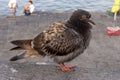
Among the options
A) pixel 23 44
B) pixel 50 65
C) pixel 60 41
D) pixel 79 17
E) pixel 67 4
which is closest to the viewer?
pixel 60 41

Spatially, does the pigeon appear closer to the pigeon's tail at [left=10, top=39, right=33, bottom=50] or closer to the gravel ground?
the pigeon's tail at [left=10, top=39, right=33, bottom=50]

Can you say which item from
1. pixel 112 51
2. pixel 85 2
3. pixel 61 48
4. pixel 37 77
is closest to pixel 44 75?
pixel 37 77

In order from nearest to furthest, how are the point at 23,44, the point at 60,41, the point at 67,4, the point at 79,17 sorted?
the point at 60,41, the point at 23,44, the point at 79,17, the point at 67,4

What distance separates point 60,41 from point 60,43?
0.04 metres

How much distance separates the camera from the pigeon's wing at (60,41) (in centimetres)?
726

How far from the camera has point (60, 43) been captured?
23.8 ft

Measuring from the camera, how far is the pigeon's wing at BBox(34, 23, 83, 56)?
23.8ft

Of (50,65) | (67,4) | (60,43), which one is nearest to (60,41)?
(60,43)

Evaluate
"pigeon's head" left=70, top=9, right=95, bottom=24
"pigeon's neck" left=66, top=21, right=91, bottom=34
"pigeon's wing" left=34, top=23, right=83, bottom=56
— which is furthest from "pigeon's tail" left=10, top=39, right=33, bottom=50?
"pigeon's head" left=70, top=9, right=95, bottom=24

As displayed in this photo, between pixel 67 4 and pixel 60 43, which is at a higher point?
pixel 60 43

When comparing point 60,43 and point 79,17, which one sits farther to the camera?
point 79,17

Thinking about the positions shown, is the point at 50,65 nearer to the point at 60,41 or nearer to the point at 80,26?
the point at 60,41

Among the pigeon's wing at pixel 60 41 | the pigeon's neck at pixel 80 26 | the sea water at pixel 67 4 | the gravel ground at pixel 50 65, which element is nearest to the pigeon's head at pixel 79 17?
the pigeon's neck at pixel 80 26

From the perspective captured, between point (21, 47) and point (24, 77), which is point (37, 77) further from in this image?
point (21, 47)
